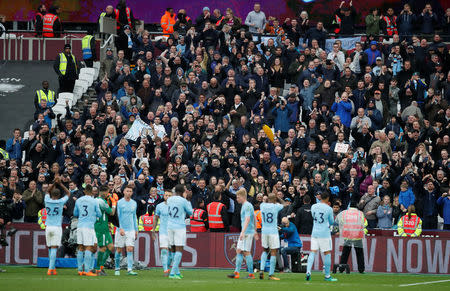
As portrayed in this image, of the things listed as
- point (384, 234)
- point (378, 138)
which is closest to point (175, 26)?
point (378, 138)

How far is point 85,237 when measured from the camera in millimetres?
21094

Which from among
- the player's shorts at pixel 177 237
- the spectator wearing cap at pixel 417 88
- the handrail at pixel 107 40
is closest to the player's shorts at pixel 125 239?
the player's shorts at pixel 177 237

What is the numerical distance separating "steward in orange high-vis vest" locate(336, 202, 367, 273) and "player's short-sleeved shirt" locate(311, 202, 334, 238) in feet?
8.29

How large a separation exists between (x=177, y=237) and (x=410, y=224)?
8.23m

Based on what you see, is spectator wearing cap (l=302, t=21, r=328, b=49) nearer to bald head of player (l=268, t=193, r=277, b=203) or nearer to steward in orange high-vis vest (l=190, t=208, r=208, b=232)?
steward in orange high-vis vest (l=190, t=208, r=208, b=232)

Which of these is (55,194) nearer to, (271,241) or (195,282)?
(195,282)

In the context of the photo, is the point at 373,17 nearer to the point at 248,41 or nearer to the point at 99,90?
the point at 248,41

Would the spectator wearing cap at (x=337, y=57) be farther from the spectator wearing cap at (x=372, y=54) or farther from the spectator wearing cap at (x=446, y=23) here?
the spectator wearing cap at (x=446, y=23)

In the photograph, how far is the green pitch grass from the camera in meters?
18.3

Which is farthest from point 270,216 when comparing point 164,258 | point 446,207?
point 446,207

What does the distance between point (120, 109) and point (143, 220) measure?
5.79m

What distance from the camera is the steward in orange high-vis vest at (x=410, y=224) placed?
2619 centimetres

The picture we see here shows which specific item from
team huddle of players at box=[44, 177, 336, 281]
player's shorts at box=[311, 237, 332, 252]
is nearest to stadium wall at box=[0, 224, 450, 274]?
team huddle of players at box=[44, 177, 336, 281]

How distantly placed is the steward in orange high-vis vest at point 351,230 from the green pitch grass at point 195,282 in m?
0.69
